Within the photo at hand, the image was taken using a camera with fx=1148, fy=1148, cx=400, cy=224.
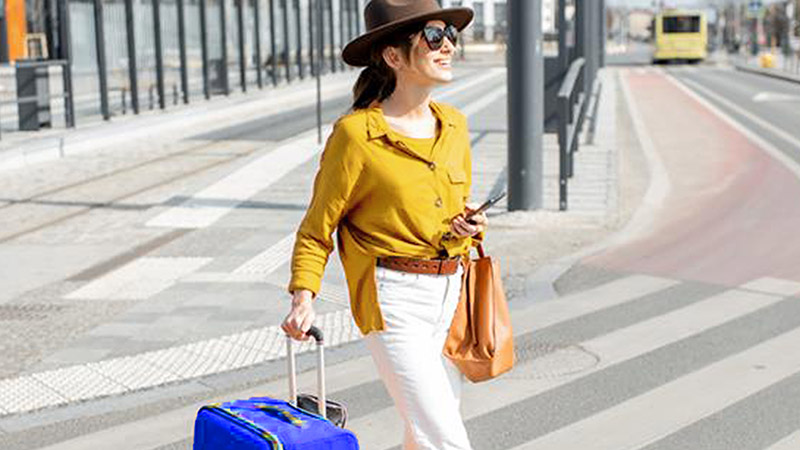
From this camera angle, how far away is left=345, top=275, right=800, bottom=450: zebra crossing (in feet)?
17.7

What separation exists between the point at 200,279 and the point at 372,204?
18.6ft

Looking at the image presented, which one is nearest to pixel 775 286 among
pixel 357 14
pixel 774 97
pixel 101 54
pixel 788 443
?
pixel 788 443

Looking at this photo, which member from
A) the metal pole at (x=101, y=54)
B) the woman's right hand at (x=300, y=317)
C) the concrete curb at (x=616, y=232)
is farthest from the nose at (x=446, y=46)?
the metal pole at (x=101, y=54)

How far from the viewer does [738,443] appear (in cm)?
526

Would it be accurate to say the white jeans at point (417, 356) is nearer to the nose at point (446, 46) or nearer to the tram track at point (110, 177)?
the nose at point (446, 46)

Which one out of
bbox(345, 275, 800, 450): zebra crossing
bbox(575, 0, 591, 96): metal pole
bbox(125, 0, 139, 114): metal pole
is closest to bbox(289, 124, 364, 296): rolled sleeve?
bbox(345, 275, 800, 450): zebra crossing

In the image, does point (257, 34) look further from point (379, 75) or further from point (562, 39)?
point (379, 75)

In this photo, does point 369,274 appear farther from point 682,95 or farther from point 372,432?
point 682,95

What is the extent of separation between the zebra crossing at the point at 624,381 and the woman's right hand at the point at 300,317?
1997mm

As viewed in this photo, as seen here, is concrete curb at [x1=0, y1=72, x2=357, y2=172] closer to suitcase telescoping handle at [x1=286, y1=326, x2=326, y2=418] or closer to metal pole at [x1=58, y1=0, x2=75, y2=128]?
metal pole at [x1=58, y1=0, x2=75, y2=128]

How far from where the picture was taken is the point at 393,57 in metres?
3.57

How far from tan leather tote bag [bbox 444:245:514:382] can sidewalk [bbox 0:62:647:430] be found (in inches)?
121

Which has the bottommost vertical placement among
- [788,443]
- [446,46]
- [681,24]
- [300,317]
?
[788,443]

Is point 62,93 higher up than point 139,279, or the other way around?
point 62,93
